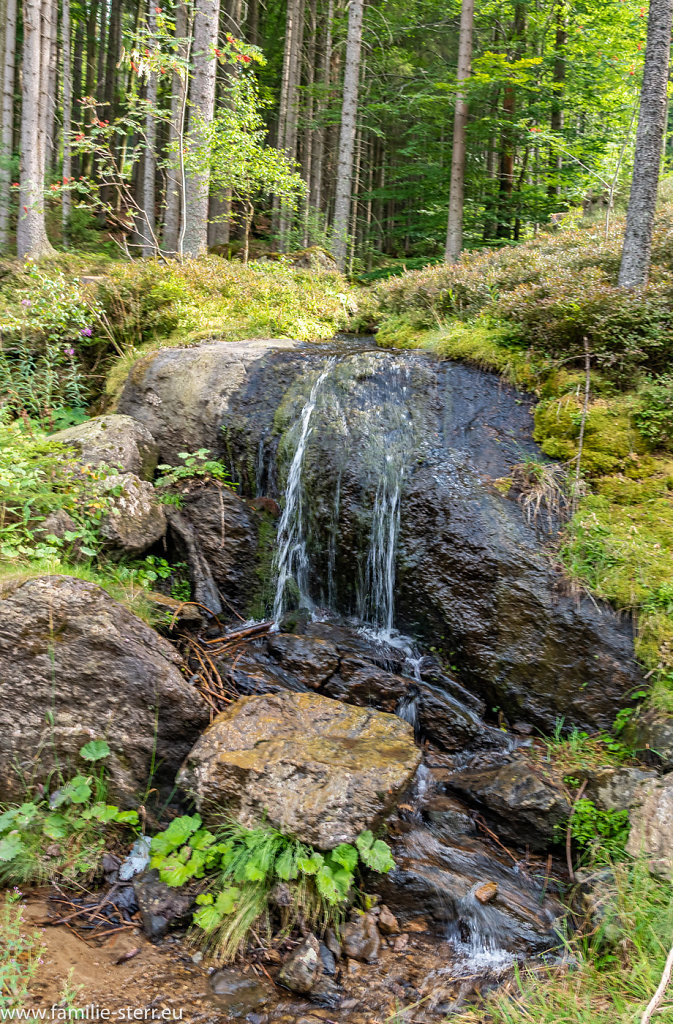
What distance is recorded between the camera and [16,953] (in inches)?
106

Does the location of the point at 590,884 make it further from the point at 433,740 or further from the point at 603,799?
the point at 433,740

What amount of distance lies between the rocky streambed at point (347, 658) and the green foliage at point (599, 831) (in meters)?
0.09

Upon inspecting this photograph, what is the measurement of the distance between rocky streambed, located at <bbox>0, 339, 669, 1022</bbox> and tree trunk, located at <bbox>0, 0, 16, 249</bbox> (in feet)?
37.3

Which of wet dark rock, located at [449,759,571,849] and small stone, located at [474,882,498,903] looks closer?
small stone, located at [474,882,498,903]

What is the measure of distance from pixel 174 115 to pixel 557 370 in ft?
37.5

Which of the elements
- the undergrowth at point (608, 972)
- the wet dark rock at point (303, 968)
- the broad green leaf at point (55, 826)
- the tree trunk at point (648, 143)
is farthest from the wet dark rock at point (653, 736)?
the tree trunk at point (648, 143)

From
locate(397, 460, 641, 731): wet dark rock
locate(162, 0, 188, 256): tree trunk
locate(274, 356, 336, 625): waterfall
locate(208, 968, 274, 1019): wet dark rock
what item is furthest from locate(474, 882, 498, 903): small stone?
locate(162, 0, 188, 256): tree trunk

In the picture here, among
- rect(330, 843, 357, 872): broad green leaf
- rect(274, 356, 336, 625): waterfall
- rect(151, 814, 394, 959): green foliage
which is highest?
rect(274, 356, 336, 625): waterfall

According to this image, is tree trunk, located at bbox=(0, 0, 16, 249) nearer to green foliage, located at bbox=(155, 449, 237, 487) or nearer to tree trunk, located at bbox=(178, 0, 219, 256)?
tree trunk, located at bbox=(178, 0, 219, 256)

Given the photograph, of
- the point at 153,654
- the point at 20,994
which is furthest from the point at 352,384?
the point at 20,994

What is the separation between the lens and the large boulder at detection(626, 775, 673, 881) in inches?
124

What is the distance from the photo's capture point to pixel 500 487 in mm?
5391

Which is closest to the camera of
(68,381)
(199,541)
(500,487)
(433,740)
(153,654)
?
(153,654)

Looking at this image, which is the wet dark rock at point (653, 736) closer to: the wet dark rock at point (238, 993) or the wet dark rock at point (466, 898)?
the wet dark rock at point (466, 898)
